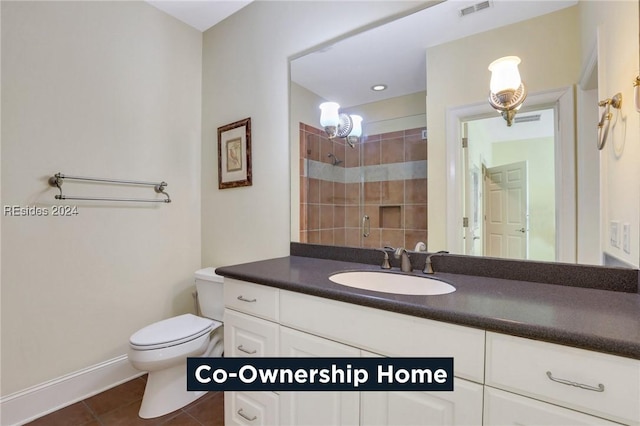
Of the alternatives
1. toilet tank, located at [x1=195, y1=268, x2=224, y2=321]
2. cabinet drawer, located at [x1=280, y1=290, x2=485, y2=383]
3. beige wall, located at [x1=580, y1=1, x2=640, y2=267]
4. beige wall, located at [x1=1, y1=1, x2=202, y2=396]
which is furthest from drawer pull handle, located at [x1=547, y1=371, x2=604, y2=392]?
beige wall, located at [x1=1, y1=1, x2=202, y2=396]

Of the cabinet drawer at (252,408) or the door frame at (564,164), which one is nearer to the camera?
the door frame at (564,164)

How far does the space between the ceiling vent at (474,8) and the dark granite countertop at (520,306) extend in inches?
45.2

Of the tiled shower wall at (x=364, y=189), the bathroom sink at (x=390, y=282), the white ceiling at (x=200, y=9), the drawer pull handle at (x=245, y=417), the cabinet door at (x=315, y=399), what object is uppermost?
the white ceiling at (x=200, y=9)

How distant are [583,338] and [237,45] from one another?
241 cm

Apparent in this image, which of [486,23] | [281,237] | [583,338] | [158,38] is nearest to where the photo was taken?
[583,338]

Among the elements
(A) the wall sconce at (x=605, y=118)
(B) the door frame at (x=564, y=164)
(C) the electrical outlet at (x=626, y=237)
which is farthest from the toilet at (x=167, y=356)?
(A) the wall sconce at (x=605, y=118)

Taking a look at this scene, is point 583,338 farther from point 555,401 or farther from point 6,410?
point 6,410

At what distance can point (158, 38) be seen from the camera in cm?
215

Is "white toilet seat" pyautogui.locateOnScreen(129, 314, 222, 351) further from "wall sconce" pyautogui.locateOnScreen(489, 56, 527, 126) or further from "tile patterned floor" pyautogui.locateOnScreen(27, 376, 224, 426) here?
"wall sconce" pyautogui.locateOnScreen(489, 56, 527, 126)

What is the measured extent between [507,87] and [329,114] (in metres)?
0.90

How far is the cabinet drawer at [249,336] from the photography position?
126 centimetres

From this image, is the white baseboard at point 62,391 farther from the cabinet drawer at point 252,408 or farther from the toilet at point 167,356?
the cabinet drawer at point 252,408

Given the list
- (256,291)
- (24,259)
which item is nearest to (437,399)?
(256,291)

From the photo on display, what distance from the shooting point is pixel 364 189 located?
166 centimetres
